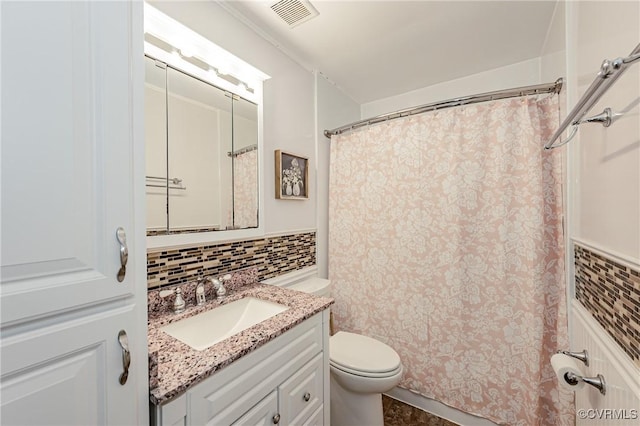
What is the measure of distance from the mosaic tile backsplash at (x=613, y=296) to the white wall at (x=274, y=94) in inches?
60.0

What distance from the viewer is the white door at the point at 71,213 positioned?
446mm

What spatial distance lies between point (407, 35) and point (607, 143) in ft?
4.13

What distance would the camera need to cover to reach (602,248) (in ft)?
3.01

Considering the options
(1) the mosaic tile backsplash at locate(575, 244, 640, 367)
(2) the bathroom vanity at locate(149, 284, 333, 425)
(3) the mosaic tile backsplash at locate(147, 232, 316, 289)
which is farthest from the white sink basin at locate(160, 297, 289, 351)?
(1) the mosaic tile backsplash at locate(575, 244, 640, 367)

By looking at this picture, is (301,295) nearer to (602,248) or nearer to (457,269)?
(457,269)

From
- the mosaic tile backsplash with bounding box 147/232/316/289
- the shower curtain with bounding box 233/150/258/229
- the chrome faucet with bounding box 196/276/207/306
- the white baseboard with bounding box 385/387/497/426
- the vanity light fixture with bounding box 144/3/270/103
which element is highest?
the vanity light fixture with bounding box 144/3/270/103

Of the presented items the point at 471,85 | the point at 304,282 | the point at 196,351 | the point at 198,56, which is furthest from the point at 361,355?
the point at 471,85

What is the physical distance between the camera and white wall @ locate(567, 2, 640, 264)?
0.72 m

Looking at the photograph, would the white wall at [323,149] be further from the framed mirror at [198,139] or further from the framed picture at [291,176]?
the framed mirror at [198,139]

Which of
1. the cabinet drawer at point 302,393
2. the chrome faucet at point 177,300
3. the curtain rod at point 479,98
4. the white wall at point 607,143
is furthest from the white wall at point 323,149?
the white wall at point 607,143

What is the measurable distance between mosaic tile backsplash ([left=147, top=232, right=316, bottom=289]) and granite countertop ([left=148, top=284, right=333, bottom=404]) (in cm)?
16

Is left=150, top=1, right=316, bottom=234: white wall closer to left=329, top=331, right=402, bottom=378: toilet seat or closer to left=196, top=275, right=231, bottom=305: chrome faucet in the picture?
left=196, top=275, right=231, bottom=305: chrome faucet

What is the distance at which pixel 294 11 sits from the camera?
4.70 ft

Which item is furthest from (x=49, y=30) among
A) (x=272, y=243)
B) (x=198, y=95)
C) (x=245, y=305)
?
(x=272, y=243)
